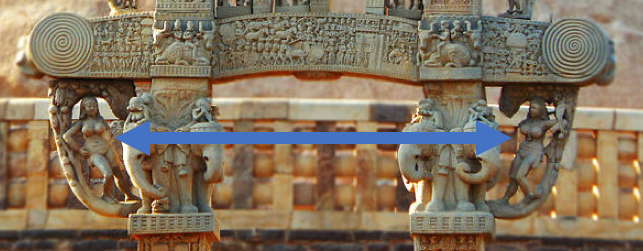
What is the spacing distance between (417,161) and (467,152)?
381mm

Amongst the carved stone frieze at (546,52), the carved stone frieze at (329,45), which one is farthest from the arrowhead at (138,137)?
the carved stone frieze at (546,52)

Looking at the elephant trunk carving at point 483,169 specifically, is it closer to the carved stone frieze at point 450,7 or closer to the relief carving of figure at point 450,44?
the relief carving of figure at point 450,44

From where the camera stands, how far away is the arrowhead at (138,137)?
12227mm

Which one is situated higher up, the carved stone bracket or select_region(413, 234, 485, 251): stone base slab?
the carved stone bracket

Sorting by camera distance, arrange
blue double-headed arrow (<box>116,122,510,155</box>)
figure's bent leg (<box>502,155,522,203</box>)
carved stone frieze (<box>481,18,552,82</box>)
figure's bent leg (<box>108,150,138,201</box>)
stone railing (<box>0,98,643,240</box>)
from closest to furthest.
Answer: blue double-headed arrow (<box>116,122,510,155</box>)
carved stone frieze (<box>481,18,552,82</box>)
figure's bent leg (<box>502,155,522,203</box>)
figure's bent leg (<box>108,150,138,201</box>)
stone railing (<box>0,98,643,240</box>)

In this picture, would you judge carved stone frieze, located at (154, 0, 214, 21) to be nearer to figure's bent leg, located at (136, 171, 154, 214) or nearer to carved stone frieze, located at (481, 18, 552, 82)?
figure's bent leg, located at (136, 171, 154, 214)

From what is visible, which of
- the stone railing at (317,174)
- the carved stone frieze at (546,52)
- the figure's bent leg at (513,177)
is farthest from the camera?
the stone railing at (317,174)

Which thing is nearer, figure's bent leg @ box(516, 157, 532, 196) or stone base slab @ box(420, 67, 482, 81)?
stone base slab @ box(420, 67, 482, 81)

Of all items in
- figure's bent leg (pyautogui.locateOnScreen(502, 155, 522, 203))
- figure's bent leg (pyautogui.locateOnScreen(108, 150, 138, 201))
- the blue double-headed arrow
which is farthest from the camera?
figure's bent leg (pyautogui.locateOnScreen(108, 150, 138, 201))

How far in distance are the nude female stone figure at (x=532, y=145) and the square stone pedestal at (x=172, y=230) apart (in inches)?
91.5

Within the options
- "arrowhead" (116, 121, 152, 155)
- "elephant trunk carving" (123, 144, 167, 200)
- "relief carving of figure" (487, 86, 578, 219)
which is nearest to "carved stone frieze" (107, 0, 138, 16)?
"arrowhead" (116, 121, 152, 155)

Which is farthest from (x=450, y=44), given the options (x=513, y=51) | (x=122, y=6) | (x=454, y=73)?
(x=122, y=6)

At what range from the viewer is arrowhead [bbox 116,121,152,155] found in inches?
481

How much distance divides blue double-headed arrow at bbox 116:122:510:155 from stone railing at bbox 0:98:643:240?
16.0 ft
